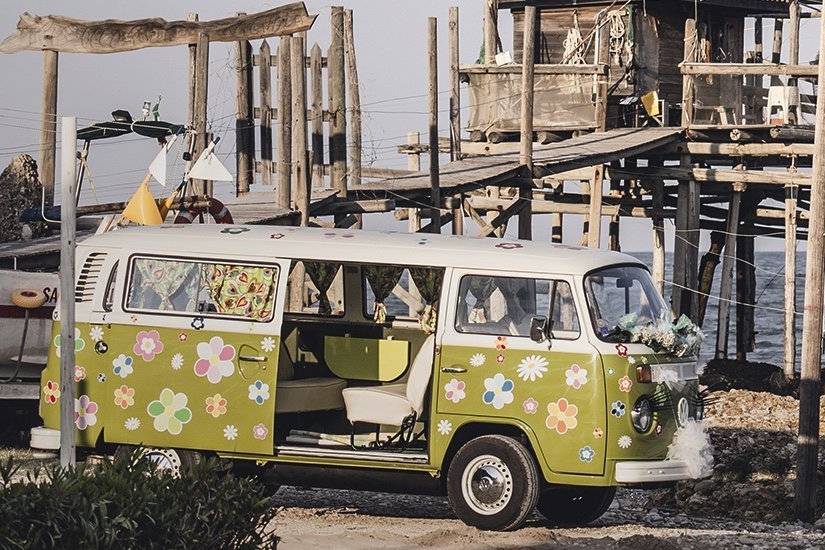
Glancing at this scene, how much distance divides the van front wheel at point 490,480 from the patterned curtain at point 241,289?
2.05 metres

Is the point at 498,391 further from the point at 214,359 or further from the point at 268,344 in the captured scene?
the point at 214,359

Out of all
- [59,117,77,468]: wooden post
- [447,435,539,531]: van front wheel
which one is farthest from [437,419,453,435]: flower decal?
[59,117,77,468]: wooden post

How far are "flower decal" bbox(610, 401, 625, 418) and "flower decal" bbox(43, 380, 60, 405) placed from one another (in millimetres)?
4747

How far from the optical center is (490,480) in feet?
42.1

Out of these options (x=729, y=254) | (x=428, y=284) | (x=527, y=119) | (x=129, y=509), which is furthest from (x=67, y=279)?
(x=729, y=254)

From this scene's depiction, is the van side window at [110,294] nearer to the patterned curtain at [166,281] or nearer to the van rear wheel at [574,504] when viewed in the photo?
the patterned curtain at [166,281]

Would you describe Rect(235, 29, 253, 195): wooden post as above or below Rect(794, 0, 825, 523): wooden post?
above

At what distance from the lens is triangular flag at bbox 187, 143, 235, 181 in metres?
17.5

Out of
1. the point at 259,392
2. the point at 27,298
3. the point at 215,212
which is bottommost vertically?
Result: the point at 259,392

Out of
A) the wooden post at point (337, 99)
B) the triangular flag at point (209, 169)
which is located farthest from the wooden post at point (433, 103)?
the triangular flag at point (209, 169)

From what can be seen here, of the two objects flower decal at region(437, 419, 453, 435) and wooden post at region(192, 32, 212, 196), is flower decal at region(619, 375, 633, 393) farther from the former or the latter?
wooden post at region(192, 32, 212, 196)

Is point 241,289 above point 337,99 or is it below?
below

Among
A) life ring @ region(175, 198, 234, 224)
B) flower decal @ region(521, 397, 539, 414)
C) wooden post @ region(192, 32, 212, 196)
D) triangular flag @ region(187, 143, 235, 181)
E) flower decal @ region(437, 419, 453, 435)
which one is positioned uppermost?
wooden post @ region(192, 32, 212, 196)

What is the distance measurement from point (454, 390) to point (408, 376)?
119 cm
